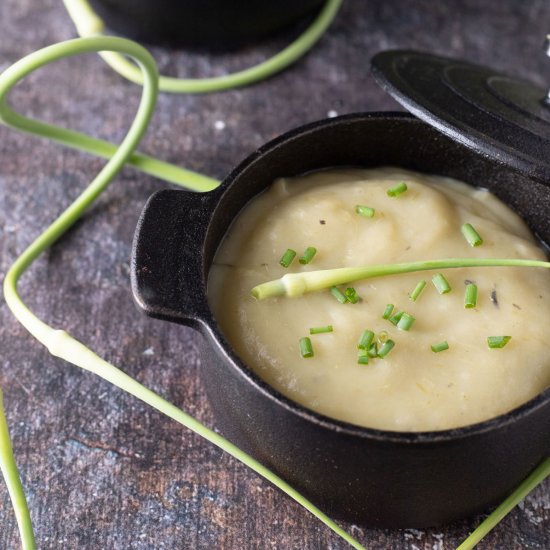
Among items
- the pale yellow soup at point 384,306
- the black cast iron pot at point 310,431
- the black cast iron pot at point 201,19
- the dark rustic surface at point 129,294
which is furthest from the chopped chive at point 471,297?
the black cast iron pot at point 201,19

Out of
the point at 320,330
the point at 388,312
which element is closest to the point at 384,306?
the point at 388,312

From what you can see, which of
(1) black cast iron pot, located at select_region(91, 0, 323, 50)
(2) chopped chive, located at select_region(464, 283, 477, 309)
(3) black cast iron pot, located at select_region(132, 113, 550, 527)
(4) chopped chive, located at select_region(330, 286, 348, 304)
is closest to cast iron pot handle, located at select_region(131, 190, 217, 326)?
(3) black cast iron pot, located at select_region(132, 113, 550, 527)

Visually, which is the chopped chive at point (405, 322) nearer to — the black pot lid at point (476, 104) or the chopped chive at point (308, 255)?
the chopped chive at point (308, 255)

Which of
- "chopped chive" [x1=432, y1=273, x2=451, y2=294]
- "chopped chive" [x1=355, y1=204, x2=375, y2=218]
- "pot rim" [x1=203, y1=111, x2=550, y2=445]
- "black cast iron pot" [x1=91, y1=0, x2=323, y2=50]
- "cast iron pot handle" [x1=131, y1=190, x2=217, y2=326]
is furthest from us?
"black cast iron pot" [x1=91, y1=0, x2=323, y2=50]

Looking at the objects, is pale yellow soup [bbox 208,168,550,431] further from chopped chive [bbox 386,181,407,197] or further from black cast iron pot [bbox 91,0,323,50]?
black cast iron pot [bbox 91,0,323,50]

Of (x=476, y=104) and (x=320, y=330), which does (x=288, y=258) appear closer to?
(x=320, y=330)

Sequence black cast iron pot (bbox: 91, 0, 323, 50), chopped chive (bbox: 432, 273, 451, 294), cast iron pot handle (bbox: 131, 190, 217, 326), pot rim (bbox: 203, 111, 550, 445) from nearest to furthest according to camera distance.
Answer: pot rim (bbox: 203, 111, 550, 445)
cast iron pot handle (bbox: 131, 190, 217, 326)
chopped chive (bbox: 432, 273, 451, 294)
black cast iron pot (bbox: 91, 0, 323, 50)

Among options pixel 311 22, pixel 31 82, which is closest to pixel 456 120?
pixel 311 22
